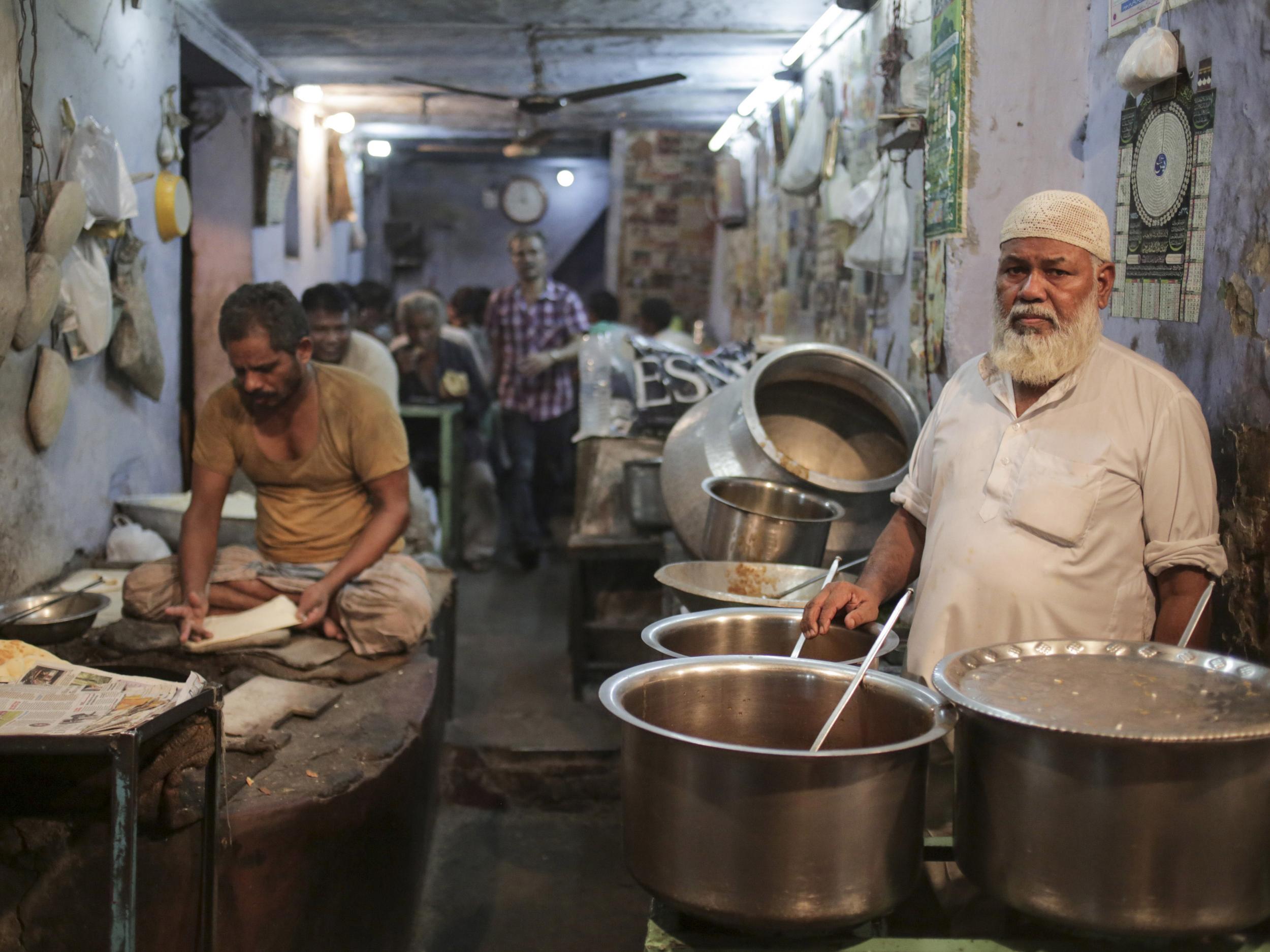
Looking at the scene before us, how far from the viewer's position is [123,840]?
2.22 m

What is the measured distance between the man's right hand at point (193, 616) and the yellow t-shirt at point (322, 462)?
14.2 inches

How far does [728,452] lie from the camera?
3.90 metres

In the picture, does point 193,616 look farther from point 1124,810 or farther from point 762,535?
point 1124,810

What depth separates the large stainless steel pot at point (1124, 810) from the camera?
1436mm

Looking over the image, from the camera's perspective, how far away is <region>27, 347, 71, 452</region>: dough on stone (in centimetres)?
411

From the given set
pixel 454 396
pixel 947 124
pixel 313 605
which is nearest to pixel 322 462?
pixel 313 605

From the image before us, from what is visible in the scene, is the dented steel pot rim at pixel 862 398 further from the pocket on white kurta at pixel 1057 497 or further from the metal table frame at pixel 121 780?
the metal table frame at pixel 121 780

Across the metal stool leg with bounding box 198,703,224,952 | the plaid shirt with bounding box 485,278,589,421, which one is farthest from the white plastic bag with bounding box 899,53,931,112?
the plaid shirt with bounding box 485,278,589,421

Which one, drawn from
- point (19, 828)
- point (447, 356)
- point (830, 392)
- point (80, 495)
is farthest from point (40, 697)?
point (447, 356)

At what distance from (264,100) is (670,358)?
151 inches

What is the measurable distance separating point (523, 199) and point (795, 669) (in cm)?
1225

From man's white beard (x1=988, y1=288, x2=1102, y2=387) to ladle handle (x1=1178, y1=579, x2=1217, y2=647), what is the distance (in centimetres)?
48

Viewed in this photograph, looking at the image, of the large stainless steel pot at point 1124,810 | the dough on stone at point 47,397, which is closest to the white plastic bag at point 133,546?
the dough on stone at point 47,397

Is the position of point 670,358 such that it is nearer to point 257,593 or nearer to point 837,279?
point 837,279
